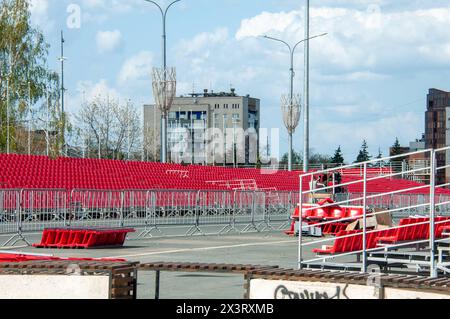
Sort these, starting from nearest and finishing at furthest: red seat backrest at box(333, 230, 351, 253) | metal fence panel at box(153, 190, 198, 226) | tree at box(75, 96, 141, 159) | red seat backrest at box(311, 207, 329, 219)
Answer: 1. red seat backrest at box(333, 230, 351, 253)
2. red seat backrest at box(311, 207, 329, 219)
3. metal fence panel at box(153, 190, 198, 226)
4. tree at box(75, 96, 141, 159)

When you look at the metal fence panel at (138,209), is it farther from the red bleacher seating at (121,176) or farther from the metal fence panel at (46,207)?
the red bleacher seating at (121,176)

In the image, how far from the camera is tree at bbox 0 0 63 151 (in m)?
50.1

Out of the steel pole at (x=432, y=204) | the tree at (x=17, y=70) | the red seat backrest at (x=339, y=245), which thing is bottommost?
the red seat backrest at (x=339, y=245)

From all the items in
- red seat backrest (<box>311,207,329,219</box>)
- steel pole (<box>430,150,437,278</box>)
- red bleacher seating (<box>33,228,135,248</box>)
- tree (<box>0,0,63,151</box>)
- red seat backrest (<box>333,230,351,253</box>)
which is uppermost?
tree (<box>0,0,63,151</box>)

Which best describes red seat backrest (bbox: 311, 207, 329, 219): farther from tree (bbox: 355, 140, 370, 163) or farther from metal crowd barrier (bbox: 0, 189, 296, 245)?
tree (bbox: 355, 140, 370, 163)

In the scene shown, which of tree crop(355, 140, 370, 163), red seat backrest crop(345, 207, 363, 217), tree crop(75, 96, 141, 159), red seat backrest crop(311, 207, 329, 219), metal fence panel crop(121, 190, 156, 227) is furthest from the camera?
tree crop(355, 140, 370, 163)

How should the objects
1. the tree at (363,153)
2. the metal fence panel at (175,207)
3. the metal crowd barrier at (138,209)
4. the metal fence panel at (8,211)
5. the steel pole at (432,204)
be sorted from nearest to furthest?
the steel pole at (432,204) < the metal fence panel at (8,211) < the metal crowd barrier at (138,209) < the metal fence panel at (175,207) < the tree at (363,153)

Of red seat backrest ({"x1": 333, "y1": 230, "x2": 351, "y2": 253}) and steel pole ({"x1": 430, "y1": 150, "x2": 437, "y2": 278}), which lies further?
red seat backrest ({"x1": 333, "y1": 230, "x2": 351, "y2": 253})

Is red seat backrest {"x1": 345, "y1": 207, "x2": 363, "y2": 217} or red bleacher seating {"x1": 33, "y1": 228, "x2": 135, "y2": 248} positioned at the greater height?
red seat backrest {"x1": 345, "y1": 207, "x2": 363, "y2": 217}

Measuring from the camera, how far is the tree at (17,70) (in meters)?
50.1

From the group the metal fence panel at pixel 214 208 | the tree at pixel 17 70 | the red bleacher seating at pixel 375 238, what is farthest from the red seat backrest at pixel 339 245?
the tree at pixel 17 70

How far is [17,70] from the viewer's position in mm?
53188

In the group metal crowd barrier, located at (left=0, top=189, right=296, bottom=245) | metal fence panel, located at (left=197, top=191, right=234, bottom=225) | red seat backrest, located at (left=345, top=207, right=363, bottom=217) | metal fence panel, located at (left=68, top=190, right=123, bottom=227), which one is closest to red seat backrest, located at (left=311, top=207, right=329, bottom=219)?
red seat backrest, located at (left=345, top=207, right=363, bottom=217)
